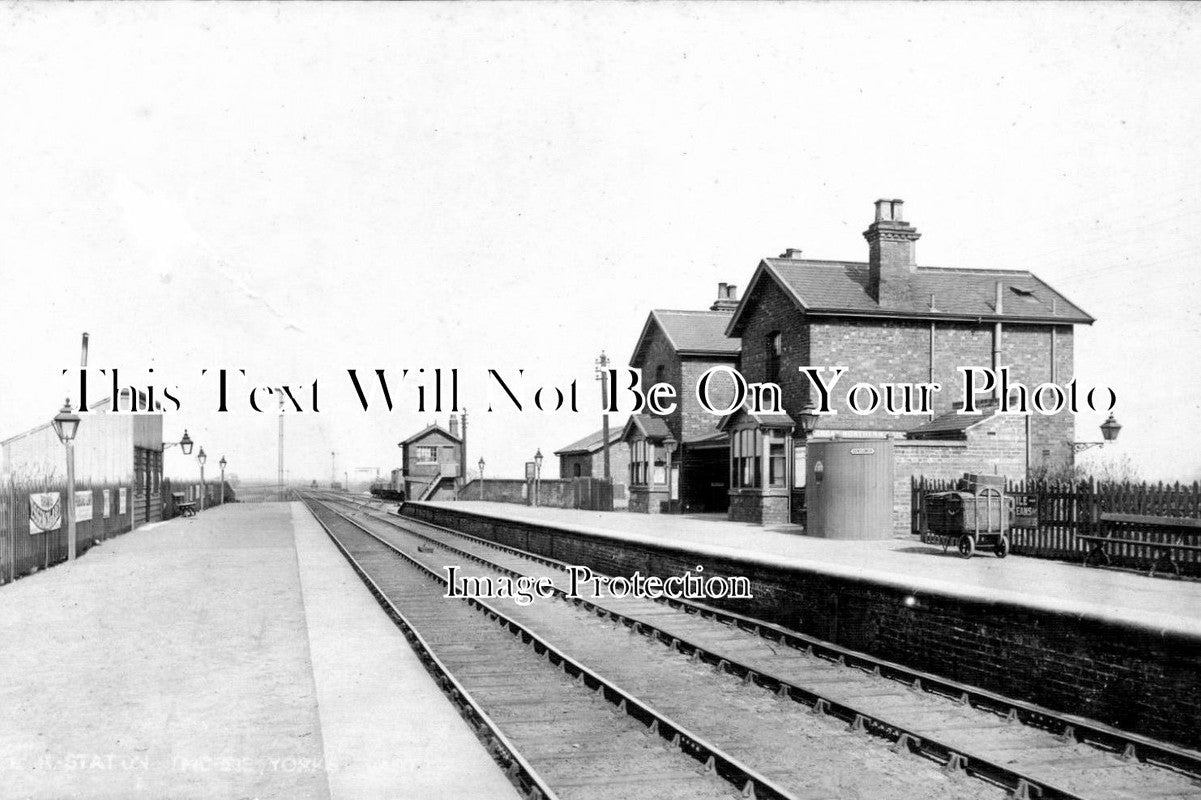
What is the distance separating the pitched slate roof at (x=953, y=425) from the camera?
2344 centimetres

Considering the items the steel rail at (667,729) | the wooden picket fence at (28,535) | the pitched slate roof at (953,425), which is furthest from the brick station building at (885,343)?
the wooden picket fence at (28,535)

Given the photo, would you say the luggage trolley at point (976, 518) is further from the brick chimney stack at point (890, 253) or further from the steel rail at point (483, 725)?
the brick chimney stack at point (890, 253)

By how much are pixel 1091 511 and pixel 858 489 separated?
192 inches

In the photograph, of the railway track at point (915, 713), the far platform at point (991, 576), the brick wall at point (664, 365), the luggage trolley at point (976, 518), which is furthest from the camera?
the brick wall at point (664, 365)

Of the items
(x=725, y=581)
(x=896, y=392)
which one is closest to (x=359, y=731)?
(x=725, y=581)

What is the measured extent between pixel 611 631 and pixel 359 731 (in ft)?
18.3

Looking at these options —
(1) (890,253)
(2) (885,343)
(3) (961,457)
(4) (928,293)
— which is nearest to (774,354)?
(2) (885,343)

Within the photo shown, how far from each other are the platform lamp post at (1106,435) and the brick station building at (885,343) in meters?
0.38

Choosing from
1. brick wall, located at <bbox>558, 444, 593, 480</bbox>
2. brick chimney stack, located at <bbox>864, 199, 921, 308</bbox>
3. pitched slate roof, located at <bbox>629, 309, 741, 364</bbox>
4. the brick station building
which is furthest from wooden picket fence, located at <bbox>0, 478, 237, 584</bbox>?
brick wall, located at <bbox>558, 444, 593, 480</bbox>

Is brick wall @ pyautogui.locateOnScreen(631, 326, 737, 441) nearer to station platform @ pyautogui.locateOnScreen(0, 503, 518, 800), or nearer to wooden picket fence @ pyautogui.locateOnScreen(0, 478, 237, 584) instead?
wooden picket fence @ pyautogui.locateOnScreen(0, 478, 237, 584)

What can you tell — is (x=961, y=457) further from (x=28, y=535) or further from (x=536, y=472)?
(x=536, y=472)

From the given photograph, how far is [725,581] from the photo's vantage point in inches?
530

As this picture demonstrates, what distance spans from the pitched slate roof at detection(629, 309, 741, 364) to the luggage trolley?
21.0 meters

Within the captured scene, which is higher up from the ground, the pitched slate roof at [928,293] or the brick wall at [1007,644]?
the pitched slate roof at [928,293]
